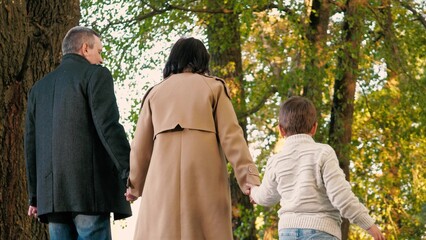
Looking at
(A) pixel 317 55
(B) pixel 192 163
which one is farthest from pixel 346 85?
(B) pixel 192 163

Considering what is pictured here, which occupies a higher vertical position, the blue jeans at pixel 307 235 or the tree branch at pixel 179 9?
the tree branch at pixel 179 9

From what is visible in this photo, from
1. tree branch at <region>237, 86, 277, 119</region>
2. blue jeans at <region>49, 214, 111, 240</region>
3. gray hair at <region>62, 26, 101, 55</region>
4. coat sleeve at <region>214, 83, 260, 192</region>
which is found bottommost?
blue jeans at <region>49, 214, 111, 240</region>

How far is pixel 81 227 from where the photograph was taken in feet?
24.8

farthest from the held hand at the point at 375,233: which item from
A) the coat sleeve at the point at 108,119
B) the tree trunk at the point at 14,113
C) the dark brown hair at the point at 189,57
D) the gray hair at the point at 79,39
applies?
Answer: the tree trunk at the point at 14,113

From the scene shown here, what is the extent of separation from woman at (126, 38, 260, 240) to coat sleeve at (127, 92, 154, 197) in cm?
7

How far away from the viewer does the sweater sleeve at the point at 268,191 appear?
7.21m

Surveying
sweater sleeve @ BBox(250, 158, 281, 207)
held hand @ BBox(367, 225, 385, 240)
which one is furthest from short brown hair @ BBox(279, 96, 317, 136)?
held hand @ BBox(367, 225, 385, 240)

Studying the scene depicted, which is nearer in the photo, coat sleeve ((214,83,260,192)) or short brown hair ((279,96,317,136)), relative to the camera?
short brown hair ((279,96,317,136))

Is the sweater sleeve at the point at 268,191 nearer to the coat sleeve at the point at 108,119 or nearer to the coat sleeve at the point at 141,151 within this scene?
the coat sleeve at the point at 141,151

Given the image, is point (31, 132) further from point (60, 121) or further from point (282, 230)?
point (282, 230)

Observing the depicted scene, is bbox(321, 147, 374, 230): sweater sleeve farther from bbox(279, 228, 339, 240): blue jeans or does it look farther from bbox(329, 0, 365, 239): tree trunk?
bbox(329, 0, 365, 239): tree trunk

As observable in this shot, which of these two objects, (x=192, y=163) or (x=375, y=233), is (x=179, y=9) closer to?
(x=192, y=163)

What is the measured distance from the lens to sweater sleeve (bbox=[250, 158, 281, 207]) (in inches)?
284

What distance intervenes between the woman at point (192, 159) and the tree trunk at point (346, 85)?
12253mm
